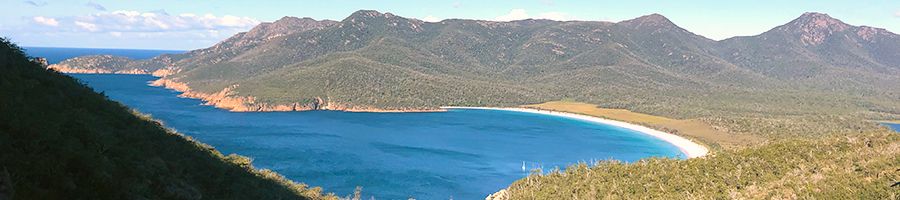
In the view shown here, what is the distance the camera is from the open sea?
9706 centimetres

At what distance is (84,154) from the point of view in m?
20.2

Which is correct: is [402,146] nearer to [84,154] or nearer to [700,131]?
[700,131]

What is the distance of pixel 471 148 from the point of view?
457 ft

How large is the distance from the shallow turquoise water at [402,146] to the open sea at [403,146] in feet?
0.63

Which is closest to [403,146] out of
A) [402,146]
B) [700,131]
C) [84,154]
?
[402,146]

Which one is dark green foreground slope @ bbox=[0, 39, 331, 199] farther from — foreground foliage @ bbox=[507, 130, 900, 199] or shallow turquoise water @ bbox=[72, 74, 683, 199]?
shallow turquoise water @ bbox=[72, 74, 683, 199]

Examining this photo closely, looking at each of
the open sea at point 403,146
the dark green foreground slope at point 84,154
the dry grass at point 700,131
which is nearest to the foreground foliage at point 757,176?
the dark green foreground slope at point 84,154

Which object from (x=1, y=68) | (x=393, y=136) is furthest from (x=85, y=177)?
(x=393, y=136)

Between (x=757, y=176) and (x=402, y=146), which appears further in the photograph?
(x=402, y=146)

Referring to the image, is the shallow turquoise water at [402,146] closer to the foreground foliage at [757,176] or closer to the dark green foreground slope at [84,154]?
the foreground foliage at [757,176]

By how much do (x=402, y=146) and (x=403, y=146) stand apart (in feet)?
0.80

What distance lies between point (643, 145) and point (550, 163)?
4051 centimetres

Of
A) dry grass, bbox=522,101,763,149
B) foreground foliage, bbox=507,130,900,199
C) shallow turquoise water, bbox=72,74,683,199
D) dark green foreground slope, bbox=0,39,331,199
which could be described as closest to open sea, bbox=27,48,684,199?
shallow turquoise water, bbox=72,74,683,199

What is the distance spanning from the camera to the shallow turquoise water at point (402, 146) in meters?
97.2
